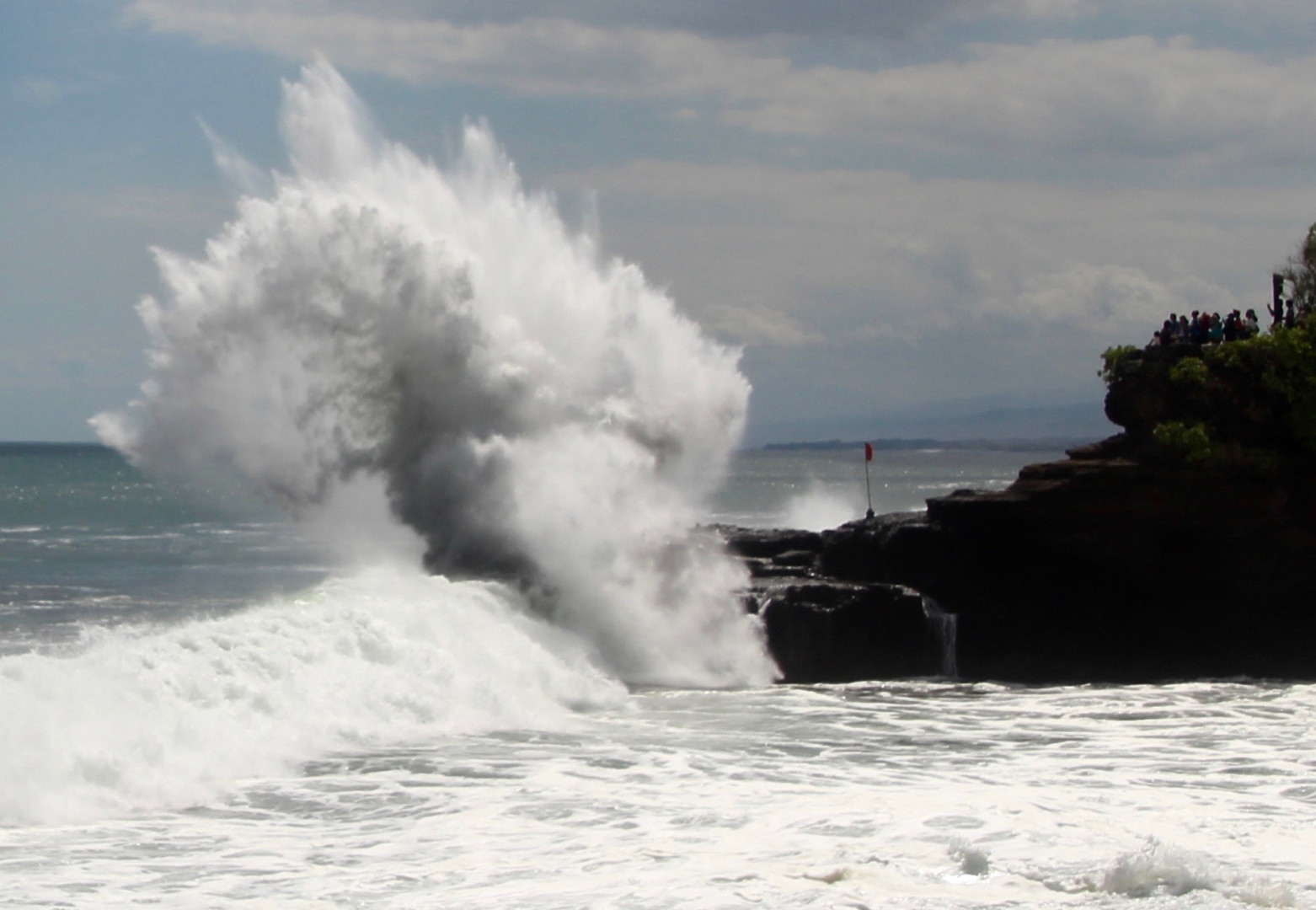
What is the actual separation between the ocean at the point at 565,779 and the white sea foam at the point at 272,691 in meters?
0.03

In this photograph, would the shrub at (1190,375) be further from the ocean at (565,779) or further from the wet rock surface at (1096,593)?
the ocean at (565,779)

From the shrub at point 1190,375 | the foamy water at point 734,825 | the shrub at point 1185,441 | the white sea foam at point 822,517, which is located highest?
the shrub at point 1190,375

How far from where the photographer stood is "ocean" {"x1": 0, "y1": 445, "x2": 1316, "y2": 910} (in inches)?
408

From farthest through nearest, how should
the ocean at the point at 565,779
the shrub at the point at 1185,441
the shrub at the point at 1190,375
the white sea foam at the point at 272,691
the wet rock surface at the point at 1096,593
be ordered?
the shrub at the point at 1190,375
the shrub at the point at 1185,441
the wet rock surface at the point at 1096,593
the white sea foam at the point at 272,691
the ocean at the point at 565,779

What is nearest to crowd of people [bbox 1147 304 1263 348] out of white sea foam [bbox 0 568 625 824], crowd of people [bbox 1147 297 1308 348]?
crowd of people [bbox 1147 297 1308 348]

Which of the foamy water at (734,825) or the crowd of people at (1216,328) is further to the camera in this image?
the crowd of people at (1216,328)

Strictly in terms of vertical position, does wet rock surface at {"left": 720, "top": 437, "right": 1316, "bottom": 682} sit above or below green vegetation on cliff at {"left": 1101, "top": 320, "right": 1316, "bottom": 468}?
below

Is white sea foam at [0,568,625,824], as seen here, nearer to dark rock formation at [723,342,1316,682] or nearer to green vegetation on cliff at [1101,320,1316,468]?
dark rock formation at [723,342,1316,682]

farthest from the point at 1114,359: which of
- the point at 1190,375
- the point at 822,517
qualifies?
the point at 822,517

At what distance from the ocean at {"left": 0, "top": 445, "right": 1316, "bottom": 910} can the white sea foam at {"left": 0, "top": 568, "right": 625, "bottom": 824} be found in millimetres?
34

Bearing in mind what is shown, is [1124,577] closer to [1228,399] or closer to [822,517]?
[1228,399]

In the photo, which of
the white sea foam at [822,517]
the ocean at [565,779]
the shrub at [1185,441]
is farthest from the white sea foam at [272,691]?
the white sea foam at [822,517]

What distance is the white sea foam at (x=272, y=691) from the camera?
1267 centimetres

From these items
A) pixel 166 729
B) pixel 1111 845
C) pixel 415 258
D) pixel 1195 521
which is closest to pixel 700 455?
pixel 415 258
